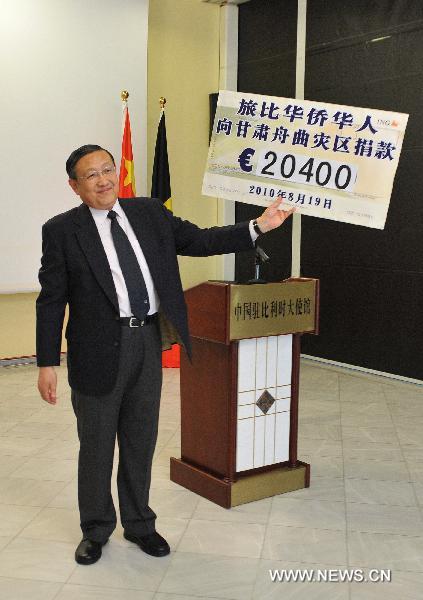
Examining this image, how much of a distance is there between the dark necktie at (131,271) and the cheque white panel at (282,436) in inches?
40.1

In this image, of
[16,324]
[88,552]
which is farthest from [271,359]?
[16,324]

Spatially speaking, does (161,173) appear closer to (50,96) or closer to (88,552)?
(50,96)

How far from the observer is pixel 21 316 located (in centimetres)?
583

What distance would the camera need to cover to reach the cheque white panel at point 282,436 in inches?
123

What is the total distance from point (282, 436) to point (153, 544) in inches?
32.9

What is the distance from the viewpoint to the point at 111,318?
236 centimetres

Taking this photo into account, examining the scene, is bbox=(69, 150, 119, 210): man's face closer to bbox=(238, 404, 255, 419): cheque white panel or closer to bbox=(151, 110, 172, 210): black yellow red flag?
bbox=(238, 404, 255, 419): cheque white panel

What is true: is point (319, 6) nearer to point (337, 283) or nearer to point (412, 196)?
point (412, 196)

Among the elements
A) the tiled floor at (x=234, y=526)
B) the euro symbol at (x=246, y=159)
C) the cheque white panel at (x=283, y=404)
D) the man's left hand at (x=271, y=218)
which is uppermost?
the euro symbol at (x=246, y=159)

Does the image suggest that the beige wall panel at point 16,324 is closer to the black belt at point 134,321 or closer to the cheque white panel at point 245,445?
the cheque white panel at point 245,445

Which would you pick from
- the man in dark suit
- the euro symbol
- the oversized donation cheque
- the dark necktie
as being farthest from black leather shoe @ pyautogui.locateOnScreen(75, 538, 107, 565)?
the euro symbol

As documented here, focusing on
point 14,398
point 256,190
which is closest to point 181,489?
point 256,190

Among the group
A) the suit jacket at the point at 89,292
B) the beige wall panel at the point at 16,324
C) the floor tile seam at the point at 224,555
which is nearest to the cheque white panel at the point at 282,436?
the floor tile seam at the point at 224,555

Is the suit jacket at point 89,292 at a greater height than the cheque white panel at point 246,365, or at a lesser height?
greater
